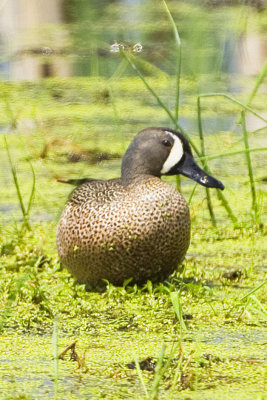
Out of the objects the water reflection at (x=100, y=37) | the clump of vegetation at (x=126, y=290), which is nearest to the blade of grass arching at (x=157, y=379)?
the clump of vegetation at (x=126, y=290)

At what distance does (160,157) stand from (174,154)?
6cm

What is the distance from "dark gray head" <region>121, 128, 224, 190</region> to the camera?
4257mm

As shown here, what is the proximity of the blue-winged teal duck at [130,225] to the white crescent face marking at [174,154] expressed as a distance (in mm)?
15

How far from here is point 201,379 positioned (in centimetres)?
302

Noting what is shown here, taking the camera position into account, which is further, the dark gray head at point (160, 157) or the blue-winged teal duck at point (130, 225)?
the dark gray head at point (160, 157)

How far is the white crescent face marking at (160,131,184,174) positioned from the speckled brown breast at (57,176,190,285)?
0.54 ft

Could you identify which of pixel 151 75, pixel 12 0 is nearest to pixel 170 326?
pixel 151 75

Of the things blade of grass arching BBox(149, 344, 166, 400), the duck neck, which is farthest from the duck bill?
blade of grass arching BBox(149, 344, 166, 400)

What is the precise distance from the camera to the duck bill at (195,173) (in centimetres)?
433

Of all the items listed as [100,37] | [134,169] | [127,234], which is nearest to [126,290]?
[127,234]

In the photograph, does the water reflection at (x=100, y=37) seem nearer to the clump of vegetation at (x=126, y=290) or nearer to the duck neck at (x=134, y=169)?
the clump of vegetation at (x=126, y=290)

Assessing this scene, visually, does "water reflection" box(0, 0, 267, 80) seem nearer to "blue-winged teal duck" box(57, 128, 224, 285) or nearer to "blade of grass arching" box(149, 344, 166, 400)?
"blue-winged teal duck" box(57, 128, 224, 285)

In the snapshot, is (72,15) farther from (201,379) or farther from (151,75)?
(201,379)

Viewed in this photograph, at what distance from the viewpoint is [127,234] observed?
3.95 metres
